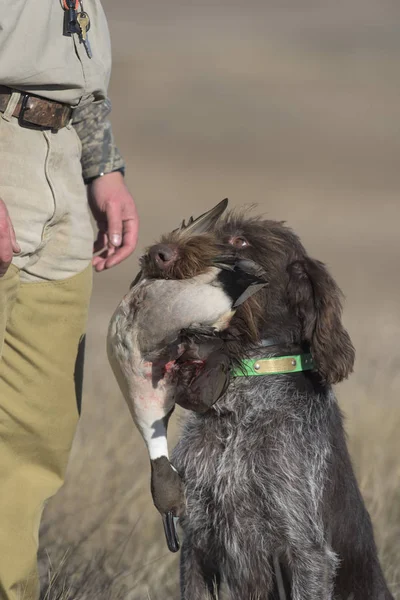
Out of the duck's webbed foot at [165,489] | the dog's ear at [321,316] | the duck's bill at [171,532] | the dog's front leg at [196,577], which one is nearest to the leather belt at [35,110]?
the dog's ear at [321,316]

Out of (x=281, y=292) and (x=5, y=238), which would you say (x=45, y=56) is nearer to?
(x=5, y=238)

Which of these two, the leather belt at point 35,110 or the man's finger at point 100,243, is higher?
the leather belt at point 35,110

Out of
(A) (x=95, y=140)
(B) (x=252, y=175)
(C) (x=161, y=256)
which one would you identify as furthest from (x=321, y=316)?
(B) (x=252, y=175)

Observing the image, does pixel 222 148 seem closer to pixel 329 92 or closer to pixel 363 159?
pixel 363 159

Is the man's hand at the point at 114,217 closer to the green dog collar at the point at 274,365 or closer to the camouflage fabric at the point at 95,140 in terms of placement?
the camouflage fabric at the point at 95,140

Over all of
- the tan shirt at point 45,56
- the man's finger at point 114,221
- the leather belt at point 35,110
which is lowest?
the man's finger at point 114,221

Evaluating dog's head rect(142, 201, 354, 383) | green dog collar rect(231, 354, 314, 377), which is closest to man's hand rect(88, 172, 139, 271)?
dog's head rect(142, 201, 354, 383)

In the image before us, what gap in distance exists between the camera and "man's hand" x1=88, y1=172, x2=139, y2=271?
423 centimetres

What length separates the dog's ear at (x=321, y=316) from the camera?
12.4 feet

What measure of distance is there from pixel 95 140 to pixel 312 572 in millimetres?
1770

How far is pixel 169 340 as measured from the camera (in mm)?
3393

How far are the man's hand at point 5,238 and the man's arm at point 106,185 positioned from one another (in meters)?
0.88

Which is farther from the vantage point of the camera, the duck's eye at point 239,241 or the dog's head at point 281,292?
the duck's eye at point 239,241

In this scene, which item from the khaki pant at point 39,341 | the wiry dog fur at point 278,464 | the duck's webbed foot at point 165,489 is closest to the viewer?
the duck's webbed foot at point 165,489
